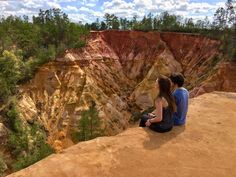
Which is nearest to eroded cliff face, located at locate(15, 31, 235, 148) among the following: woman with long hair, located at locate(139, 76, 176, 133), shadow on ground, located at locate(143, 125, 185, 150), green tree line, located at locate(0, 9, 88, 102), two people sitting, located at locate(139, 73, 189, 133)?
green tree line, located at locate(0, 9, 88, 102)

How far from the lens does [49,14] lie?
5391 centimetres

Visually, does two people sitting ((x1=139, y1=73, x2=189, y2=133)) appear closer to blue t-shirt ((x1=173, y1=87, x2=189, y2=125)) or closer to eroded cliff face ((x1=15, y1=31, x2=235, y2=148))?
blue t-shirt ((x1=173, y1=87, x2=189, y2=125))

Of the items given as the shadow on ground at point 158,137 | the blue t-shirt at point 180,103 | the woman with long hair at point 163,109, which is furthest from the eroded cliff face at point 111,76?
the woman with long hair at point 163,109

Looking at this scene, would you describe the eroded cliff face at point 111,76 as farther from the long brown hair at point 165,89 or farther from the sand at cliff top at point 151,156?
the long brown hair at point 165,89

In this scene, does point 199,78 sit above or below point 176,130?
below

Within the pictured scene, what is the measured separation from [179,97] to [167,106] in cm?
76

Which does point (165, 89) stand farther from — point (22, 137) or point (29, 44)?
point (29, 44)

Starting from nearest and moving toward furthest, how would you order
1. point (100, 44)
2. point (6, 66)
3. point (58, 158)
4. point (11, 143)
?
1. point (58, 158)
2. point (11, 143)
3. point (6, 66)
4. point (100, 44)

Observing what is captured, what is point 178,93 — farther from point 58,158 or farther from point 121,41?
point 121,41

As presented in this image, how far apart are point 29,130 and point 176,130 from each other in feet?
76.0

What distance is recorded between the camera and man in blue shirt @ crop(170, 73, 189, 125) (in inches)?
318

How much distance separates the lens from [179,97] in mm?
8078

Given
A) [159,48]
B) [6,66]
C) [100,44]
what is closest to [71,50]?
[100,44]

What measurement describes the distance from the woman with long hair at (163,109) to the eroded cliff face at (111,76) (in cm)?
2403
